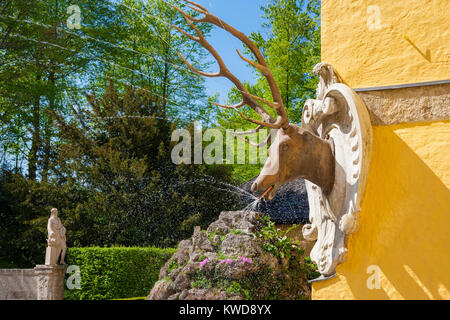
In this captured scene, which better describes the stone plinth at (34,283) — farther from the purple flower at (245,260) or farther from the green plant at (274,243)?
the purple flower at (245,260)

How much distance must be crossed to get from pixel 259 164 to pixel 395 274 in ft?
63.2

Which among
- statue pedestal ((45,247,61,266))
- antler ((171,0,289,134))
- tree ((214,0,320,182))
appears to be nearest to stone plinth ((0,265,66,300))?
statue pedestal ((45,247,61,266))

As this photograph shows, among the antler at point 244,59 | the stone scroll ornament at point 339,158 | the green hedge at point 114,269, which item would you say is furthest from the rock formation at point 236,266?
the green hedge at point 114,269

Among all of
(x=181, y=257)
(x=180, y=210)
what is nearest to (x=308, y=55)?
(x=180, y=210)

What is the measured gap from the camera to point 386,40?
10.7ft

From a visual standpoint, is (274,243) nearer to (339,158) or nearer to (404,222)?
(339,158)

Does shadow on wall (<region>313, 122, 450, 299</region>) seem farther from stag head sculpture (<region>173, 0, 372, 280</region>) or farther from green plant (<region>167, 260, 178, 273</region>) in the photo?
green plant (<region>167, 260, 178, 273</region>)

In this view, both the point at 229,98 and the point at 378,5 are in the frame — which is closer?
the point at 378,5

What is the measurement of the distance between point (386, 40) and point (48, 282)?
14.9 metres

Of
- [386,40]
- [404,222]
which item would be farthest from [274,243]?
[386,40]

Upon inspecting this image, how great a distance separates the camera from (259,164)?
2223cm

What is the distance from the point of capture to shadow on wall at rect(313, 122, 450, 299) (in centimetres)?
290
